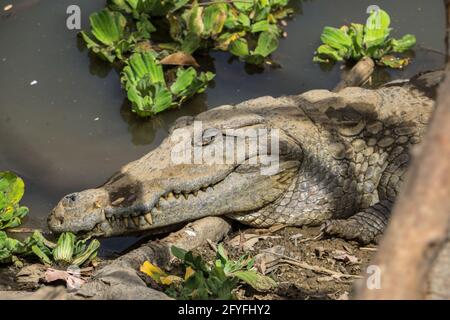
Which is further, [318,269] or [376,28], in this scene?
[376,28]

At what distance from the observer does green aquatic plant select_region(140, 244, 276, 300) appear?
424cm

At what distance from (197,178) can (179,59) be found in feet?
6.43

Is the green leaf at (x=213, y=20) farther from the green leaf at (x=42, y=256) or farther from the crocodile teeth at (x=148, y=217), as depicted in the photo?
the green leaf at (x=42, y=256)

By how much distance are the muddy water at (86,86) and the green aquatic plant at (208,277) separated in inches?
33.0

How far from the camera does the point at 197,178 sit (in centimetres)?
546

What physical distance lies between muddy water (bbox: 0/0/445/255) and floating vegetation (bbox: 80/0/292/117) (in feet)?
0.53

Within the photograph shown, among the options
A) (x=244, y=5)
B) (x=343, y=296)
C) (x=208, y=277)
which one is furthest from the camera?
(x=244, y=5)

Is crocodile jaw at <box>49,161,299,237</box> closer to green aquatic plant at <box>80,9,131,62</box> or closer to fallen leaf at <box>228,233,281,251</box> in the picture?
fallen leaf at <box>228,233,281,251</box>

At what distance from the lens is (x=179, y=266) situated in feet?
17.2

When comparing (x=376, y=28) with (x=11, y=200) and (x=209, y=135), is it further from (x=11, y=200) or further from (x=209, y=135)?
(x=11, y=200)

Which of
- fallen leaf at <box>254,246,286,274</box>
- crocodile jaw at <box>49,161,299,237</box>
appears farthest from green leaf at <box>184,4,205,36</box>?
fallen leaf at <box>254,246,286,274</box>

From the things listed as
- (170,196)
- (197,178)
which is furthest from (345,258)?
(170,196)

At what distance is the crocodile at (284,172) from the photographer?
5.39 m
